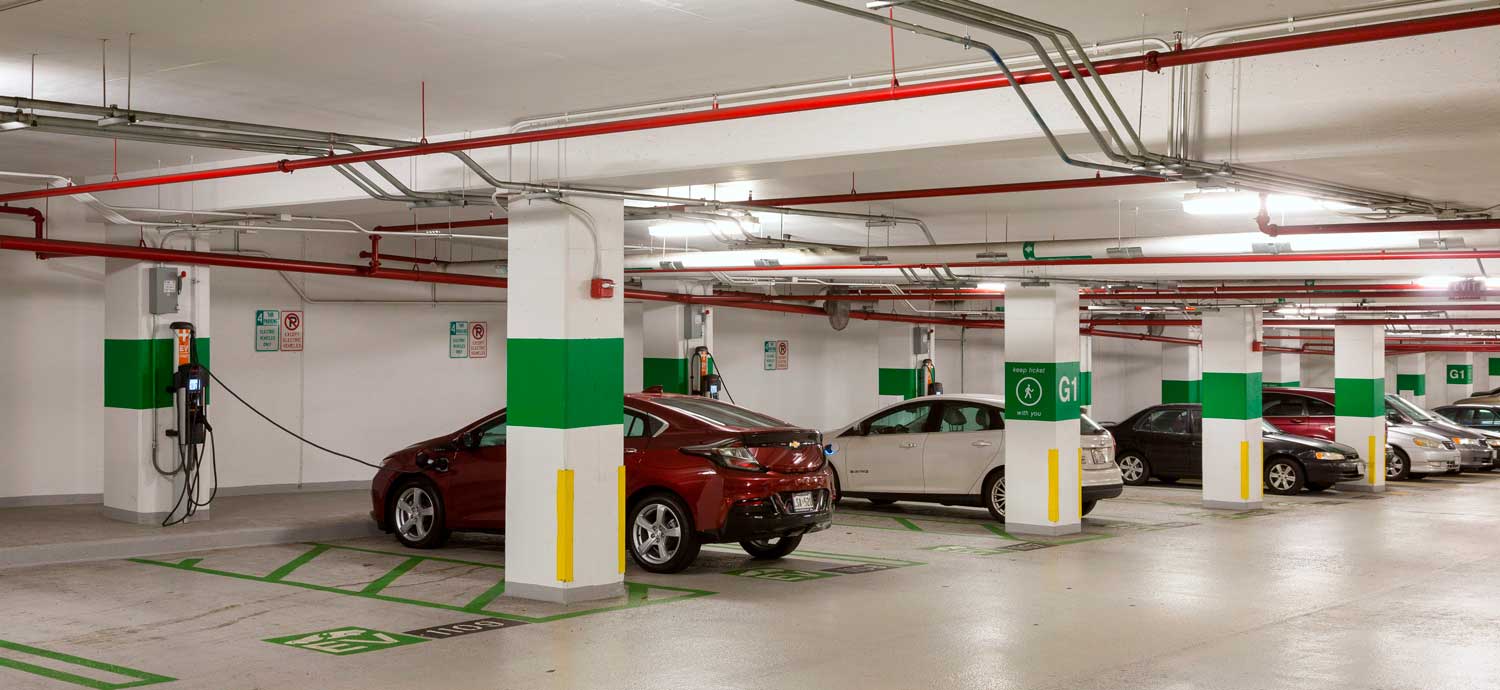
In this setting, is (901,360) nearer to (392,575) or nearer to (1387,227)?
(392,575)

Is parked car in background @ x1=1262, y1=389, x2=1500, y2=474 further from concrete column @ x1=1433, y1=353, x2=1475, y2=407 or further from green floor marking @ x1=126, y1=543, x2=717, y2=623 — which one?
concrete column @ x1=1433, y1=353, x2=1475, y2=407

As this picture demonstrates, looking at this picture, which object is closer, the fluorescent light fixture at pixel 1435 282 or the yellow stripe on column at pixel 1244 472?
the fluorescent light fixture at pixel 1435 282

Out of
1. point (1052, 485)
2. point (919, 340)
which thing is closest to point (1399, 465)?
point (919, 340)

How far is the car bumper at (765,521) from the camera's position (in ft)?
31.1

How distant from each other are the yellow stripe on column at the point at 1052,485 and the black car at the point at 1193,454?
516 centimetres

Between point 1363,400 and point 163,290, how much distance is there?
15.4 m

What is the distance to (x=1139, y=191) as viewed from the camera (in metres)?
10.6

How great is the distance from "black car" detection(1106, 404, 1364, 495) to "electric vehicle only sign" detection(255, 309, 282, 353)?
1066 centimetres

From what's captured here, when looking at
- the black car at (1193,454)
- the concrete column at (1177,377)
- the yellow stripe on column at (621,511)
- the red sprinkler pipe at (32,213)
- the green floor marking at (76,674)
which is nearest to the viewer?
the green floor marking at (76,674)

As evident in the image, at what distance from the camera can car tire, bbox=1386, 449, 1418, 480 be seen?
19938mm

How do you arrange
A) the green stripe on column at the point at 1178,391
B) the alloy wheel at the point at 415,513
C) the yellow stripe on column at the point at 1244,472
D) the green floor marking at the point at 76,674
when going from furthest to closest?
the green stripe on column at the point at 1178,391
the yellow stripe on column at the point at 1244,472
the alloy wheel at the point at 415,513
the green floor marking at the point at 76,674

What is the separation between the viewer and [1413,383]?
103 feet

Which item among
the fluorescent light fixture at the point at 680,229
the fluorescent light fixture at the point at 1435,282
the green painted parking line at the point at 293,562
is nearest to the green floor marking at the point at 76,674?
the green painted parking line at the point at 293,562

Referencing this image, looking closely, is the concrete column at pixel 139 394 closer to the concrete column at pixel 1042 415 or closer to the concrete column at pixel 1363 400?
the concrete column at pixel 1042 415
